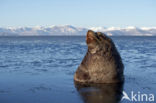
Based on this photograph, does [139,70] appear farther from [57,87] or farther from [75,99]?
[75,99]

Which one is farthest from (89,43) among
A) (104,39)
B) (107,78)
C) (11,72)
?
(11,72)

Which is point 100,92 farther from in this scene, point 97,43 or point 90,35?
point 90,35

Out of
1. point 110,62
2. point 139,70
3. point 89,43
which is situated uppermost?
point 89,43

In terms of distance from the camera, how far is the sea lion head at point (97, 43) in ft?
50.0

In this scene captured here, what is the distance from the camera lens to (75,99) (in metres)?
11.8

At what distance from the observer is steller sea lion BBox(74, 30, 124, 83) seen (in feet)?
49.0

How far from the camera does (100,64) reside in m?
15.0

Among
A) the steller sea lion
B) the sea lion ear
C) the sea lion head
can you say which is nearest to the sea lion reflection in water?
the steller sea lion

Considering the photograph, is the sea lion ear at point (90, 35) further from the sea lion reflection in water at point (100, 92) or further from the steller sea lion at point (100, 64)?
the sea lion reflection in water at point (100, 92)

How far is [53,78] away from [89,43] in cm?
307

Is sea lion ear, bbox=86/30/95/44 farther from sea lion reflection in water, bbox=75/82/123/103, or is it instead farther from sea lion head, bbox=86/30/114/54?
sea lion reflection in water, bbox=75/82/123/103

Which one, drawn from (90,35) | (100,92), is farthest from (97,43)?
(100,92)

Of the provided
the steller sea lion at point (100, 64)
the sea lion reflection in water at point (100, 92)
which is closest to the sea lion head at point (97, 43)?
the steller sea lion at point (100, 64)

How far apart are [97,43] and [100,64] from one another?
1.23 metres
